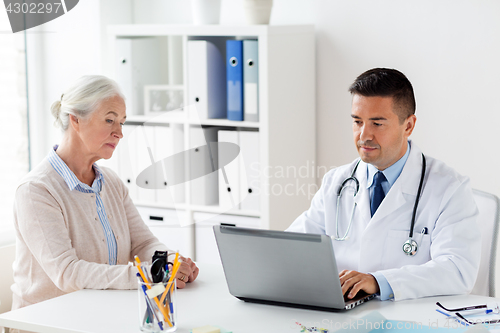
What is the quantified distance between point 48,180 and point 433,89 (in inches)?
69.7

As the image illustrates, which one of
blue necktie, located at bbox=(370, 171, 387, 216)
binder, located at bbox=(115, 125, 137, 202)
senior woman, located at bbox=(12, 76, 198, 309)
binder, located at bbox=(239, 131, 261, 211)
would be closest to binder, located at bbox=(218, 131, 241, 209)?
binder, located at bbox=(239, 131, 261, 211)

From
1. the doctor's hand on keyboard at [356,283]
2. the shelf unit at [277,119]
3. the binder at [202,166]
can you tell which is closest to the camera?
the doctor's hand on keyboard at [356,283]

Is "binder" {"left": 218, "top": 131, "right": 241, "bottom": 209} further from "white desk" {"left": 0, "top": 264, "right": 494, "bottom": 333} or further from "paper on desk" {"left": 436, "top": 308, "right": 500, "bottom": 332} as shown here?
"paper on desk" {"left": 436, "top": 308, "right": 500, "bottom": 332}

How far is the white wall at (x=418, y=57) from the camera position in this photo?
2.65 meters

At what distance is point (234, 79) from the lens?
2.81 meters

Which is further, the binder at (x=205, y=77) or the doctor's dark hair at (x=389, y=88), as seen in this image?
the binder at (x=205, y=77)

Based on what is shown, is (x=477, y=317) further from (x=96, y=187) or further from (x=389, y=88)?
(x=96, y=187)

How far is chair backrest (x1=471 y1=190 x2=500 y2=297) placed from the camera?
6.25 feet

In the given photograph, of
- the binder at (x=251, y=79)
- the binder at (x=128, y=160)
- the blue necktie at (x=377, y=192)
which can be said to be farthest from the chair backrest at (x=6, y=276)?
the blue necktie at (x=377, y=192)

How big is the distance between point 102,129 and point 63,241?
1.43 ft

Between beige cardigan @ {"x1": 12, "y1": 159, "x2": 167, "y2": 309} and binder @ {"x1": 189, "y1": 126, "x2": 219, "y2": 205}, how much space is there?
84cm

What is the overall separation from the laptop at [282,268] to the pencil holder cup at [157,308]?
211 millimetres

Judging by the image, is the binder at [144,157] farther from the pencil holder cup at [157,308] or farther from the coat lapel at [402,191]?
the pencil holder cup at [157,308]

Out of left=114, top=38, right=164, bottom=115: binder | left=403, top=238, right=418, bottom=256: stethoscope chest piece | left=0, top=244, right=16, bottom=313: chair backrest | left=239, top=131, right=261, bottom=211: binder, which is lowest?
left=0, top=244, right=16, bottom=313: chair backrest
